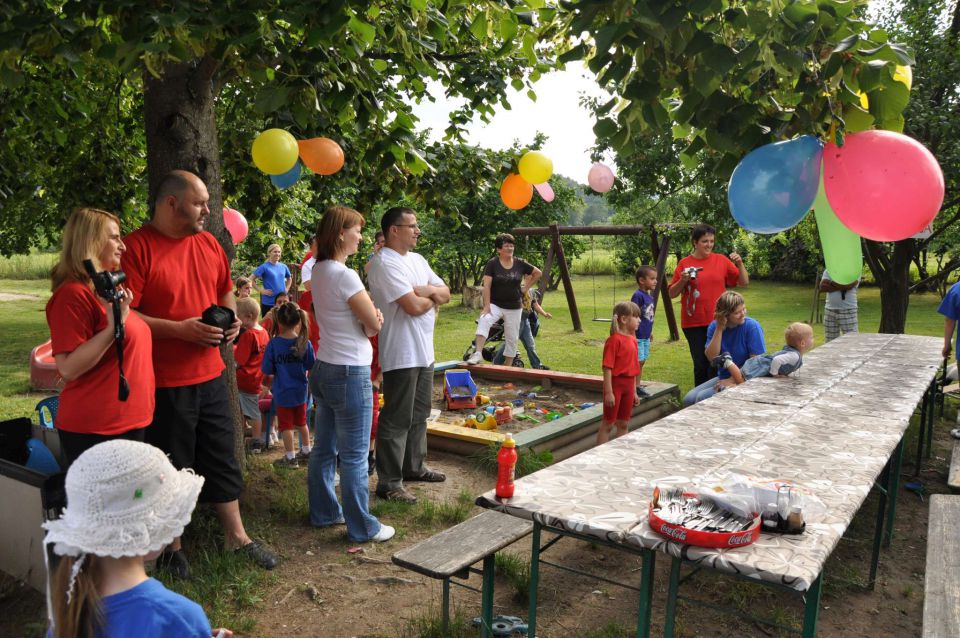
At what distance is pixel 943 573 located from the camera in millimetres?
2877

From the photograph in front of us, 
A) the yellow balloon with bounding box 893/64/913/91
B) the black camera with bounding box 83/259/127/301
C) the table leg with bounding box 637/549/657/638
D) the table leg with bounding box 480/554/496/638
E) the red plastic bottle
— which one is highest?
the yellow balloon with bounding box 893/64/913/91

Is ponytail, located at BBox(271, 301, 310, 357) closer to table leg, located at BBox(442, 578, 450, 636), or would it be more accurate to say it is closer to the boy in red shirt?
the boy in red shirt

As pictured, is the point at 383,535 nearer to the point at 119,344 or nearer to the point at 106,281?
the point at 119,344

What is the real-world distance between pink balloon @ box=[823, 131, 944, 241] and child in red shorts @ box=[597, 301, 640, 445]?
2.37 metres

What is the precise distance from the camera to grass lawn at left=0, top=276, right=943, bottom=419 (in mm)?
9570

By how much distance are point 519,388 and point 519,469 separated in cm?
303

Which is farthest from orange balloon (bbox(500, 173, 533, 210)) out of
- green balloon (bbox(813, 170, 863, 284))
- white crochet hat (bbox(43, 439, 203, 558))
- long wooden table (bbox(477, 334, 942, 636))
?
white crochet hat (bbox(43, 439, 203, 558))

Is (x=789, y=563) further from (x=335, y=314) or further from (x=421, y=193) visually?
(x=421, y=193)

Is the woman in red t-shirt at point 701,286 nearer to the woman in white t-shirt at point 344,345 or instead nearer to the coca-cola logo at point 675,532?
the woman in white t-shirt at point 344,345

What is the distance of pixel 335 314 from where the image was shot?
379 centimetres

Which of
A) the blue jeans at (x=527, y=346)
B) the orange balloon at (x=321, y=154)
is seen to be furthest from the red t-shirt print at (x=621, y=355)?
the blue jeans at (x=527, y=346)

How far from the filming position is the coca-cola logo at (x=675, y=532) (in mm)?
2055

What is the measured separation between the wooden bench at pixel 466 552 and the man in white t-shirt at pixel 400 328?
1.23 m

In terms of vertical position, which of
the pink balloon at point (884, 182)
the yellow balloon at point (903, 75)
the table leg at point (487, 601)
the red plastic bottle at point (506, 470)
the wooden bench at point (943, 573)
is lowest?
the table leg at point (487, 601)
